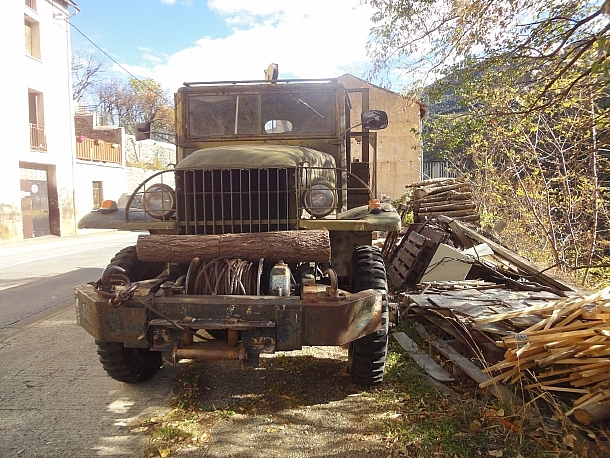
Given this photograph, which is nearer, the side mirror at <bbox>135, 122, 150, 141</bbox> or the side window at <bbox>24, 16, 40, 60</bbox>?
the side mirror at <bbox>135, 122, 150, 141</bbox>

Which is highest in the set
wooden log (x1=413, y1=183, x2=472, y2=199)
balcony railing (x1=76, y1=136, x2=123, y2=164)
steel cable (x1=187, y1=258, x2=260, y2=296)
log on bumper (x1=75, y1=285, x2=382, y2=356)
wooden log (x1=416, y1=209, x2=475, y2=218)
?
balcony railing (x1=76, y1=136, x2=123, y2=164)

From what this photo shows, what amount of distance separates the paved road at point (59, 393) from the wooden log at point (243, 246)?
46.9 inches

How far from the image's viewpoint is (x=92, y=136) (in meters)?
27.9

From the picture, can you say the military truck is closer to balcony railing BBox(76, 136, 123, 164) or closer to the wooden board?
the wooden board

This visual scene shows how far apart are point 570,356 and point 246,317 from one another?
2.26m

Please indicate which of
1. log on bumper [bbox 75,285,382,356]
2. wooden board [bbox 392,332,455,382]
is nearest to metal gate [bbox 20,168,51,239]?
log on bumper [bbox 75,285,382,356]

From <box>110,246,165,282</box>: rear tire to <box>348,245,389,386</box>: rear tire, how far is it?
182 centimetres

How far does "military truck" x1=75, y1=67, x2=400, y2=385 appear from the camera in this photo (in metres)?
3.35

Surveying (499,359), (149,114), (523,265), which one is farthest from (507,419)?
(149,114)

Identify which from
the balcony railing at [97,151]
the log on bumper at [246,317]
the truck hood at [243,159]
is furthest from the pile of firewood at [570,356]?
the balcony railing at [97,151]

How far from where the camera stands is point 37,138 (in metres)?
19.2

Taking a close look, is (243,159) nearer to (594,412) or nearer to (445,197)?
(594,412)

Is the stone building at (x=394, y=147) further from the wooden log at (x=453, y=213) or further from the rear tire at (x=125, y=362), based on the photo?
the rear tire at (x=125, y=362)

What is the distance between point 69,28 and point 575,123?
2081 centimetres
